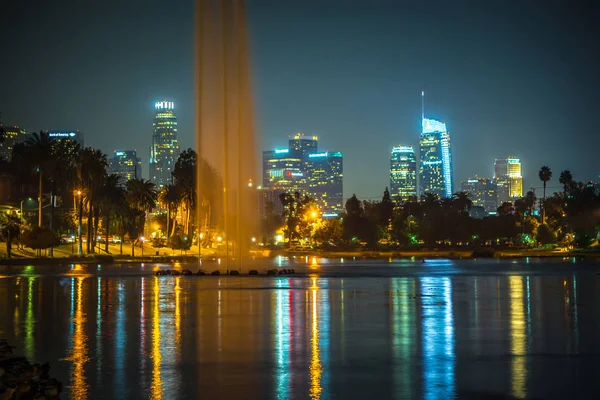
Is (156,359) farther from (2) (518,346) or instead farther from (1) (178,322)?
(2) (518,346)

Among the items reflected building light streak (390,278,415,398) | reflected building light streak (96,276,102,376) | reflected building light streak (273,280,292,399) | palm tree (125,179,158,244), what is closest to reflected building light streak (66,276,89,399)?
reflected building light streak (96,276,102,376)

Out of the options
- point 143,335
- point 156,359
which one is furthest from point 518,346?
point 143,335

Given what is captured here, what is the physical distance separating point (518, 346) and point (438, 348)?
6.85ft

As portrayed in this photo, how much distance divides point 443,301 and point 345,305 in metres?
4.53

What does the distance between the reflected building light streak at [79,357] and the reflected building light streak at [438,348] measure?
19.7ft

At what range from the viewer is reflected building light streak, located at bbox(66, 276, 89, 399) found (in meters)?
13.7

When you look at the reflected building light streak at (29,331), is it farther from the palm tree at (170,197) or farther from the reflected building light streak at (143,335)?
the palm tree at (170,197)

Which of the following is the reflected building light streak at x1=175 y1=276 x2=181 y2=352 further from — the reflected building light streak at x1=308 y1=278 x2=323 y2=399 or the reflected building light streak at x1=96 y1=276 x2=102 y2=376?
the reflected building light streak at x1=308 y1=278 x2=323 y2=399

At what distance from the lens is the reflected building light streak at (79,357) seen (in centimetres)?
1374

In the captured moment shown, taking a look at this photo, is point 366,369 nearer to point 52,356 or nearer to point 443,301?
point 52,356

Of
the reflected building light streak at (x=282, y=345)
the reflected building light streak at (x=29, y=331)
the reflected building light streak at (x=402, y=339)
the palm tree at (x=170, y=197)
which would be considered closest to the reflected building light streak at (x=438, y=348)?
the reflected building light streak at (x=402, y=339)

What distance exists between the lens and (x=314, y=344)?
1991 centimetres

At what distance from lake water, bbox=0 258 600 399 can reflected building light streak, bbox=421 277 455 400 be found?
0.04 metres

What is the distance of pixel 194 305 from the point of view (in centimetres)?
3278
